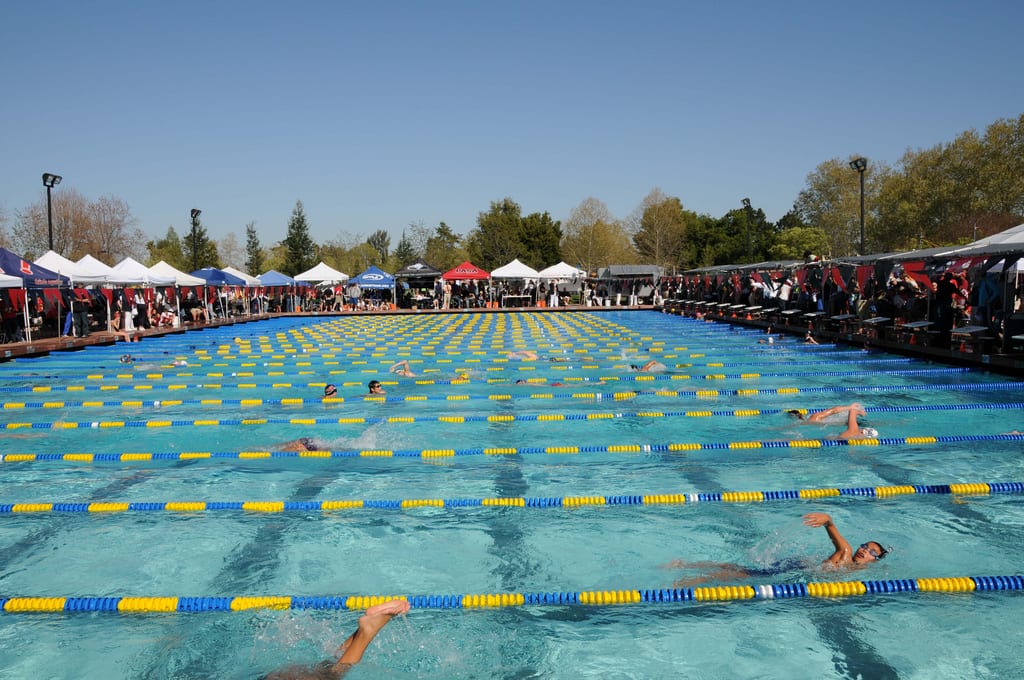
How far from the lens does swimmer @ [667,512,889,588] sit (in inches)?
193

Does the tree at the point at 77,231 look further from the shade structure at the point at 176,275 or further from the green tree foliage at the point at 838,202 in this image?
the green tree foliage at the point at 838,202

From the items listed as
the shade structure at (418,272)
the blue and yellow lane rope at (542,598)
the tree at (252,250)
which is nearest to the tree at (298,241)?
the tree at (252,250)

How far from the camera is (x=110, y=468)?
789cm

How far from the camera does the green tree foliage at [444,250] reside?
67306 mm

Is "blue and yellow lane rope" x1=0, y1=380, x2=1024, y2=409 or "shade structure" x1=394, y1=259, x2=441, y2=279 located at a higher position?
"shade structure" x1=394, y1=259, x2=441, y2=279

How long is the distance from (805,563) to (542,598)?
187cm

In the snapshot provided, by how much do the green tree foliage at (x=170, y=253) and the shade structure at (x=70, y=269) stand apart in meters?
37.2

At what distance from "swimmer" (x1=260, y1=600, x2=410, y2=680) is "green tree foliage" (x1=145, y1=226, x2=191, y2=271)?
57864mm

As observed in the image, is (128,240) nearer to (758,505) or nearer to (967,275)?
(967,275)

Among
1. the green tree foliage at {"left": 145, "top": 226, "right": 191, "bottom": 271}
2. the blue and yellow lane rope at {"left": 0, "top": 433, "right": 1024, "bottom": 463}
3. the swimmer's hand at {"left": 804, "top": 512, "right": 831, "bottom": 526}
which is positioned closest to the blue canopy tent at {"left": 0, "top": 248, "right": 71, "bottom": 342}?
the blue and yellow lane rope at {"left": 0, "top": 433, "right": 1024, "bottom": 463}

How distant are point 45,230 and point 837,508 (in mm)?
49609

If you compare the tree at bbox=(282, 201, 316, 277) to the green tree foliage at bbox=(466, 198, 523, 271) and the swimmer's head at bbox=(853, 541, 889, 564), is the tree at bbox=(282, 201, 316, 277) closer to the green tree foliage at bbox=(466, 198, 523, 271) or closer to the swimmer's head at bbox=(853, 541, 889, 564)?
the green tree foliage at bbox=(466, 198, 523, 271)

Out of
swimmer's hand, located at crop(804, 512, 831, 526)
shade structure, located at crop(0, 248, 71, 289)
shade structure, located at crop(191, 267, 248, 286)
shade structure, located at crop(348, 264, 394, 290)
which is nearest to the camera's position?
swimmer's hand, located at crop(804, 512, 831, 526)

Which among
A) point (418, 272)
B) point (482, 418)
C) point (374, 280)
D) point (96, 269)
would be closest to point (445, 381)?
point (482, 418)
